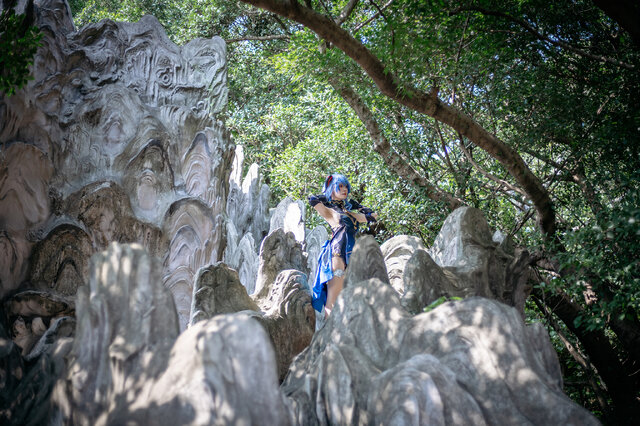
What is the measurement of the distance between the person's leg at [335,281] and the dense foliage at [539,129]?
2107 mm

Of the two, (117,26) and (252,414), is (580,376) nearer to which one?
(252,414)

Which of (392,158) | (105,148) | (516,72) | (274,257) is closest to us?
(516,72)

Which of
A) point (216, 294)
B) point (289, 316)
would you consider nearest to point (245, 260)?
point (289, 316)

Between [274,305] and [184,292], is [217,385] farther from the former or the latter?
[184,292]

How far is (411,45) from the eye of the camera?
6.54 meters

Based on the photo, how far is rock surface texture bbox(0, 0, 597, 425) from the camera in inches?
118

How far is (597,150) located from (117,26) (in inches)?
300

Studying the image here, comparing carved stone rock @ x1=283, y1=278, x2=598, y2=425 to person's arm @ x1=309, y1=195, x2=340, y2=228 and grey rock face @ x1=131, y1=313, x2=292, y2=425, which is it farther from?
person's arm @ x1=309, y1=195, x2=340, y2=228

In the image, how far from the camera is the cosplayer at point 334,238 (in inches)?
241

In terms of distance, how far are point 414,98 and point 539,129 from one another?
2.04 m

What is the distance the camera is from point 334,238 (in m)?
6.31

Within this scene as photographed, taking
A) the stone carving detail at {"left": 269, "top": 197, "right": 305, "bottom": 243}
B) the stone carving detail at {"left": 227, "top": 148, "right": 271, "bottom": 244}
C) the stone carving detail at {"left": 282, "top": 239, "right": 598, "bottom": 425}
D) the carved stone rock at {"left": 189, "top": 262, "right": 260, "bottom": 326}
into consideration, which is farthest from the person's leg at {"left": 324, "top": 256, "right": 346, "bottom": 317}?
the stone carving detail at {"left": 227, "top": 148, "right": 271, "bottom": 244}

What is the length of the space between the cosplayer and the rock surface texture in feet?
1.95

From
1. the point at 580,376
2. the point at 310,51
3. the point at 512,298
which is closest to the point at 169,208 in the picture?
the point at 310,51
